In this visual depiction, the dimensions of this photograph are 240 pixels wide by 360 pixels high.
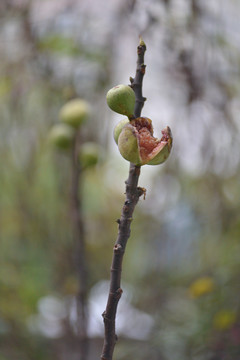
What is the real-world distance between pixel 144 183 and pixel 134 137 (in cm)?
138

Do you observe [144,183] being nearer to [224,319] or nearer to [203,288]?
[203,288]

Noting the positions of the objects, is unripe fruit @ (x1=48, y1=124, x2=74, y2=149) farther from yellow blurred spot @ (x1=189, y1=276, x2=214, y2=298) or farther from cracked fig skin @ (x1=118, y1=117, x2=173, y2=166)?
cracked fig skin @ (x1=118, y1=117, x2=173, y2=166)

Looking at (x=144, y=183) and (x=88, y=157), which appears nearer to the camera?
(x=88, y=157)

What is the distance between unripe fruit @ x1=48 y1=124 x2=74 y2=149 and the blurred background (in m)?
0.11

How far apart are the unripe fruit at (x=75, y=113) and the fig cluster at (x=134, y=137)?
0.61 meters

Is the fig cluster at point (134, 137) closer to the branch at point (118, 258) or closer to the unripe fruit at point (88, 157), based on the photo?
the branch at point (118, 258)

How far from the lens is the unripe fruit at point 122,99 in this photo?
44cm

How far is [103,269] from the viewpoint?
1.78m

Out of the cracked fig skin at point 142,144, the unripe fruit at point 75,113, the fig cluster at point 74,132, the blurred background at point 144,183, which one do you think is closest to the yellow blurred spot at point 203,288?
the blurred background at point 144,183

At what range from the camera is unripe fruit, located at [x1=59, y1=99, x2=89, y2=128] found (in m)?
1.07

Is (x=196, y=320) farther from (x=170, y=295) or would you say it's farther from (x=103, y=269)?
(x=103, y=269)

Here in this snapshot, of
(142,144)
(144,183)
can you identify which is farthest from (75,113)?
(144,183)

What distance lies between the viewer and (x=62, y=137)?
3.58 feet

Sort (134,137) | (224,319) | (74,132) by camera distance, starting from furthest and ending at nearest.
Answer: (74,132) < (224,319) < (134,137)
